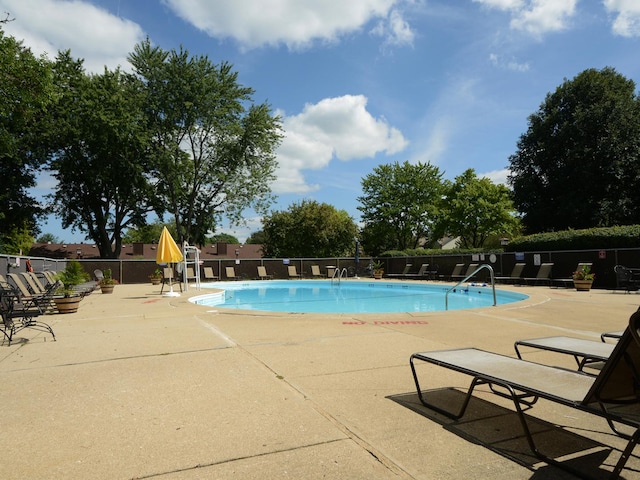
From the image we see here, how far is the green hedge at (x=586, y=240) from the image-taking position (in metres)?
17.7

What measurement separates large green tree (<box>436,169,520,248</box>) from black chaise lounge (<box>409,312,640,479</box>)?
4012 centimetres

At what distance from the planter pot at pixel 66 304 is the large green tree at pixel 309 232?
29.1 metres

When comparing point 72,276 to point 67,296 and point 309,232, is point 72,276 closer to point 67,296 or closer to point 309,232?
point 67,296

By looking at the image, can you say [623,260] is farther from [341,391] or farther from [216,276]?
[216,276]

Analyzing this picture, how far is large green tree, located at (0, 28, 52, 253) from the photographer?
62.7ft

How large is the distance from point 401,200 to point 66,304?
122 ft

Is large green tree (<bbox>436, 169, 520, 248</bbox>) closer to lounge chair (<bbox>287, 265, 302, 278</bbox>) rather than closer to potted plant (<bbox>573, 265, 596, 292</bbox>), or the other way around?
lounge chair (<bbox>287, 265, 302, 278</bbox>)

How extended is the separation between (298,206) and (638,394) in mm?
39738

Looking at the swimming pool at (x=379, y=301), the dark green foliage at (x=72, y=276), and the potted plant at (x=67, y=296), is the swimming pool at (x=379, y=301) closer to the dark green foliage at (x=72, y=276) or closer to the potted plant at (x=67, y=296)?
the dark green foliage at (x=72, y=276)

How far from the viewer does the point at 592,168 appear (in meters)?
32.4

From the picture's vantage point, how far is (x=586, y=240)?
19266mm

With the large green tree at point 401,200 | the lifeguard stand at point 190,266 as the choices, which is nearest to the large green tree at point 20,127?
the lifeguard stand at point 190,266

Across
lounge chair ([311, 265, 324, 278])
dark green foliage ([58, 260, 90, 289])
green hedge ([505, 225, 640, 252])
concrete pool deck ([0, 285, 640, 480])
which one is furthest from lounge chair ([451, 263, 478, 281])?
dark green foliage ([58, 260, 90, 289])

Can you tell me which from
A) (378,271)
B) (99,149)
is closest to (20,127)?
(99,149)
